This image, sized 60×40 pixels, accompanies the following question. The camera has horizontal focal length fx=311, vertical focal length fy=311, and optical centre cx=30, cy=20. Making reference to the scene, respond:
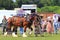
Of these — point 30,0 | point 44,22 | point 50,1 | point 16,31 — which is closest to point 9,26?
point 16,31

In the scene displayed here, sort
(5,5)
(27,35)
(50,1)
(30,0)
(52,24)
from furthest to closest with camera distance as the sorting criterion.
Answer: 1. (30,0)
2. (50,1)
3. (5,5)
4. (52,24)
5. (27,35)

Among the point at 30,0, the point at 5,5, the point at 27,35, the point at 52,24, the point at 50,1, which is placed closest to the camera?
the point at 27,35

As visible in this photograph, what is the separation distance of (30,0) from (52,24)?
73.8m

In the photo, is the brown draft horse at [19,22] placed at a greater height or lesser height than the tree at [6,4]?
greater

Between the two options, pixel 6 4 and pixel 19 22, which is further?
pixel 6 4

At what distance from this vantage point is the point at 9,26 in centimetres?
2369

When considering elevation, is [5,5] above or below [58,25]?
below

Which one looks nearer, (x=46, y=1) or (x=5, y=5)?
(x=5, y=5)

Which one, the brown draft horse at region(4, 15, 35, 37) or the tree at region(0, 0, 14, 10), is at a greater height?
the brown draft horse at region(4, 15, 35, 37)

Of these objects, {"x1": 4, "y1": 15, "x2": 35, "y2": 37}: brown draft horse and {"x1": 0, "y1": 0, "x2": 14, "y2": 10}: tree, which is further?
{"x1": 0, "y1": 0, "x2": 14, "y2": 10}: tree

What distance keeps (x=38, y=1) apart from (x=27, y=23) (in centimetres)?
7641

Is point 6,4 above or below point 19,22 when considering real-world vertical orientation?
below

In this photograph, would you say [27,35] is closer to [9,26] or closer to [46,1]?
[9,26]

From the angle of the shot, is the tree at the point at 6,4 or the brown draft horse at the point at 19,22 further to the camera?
the tree at the point at 6,4
